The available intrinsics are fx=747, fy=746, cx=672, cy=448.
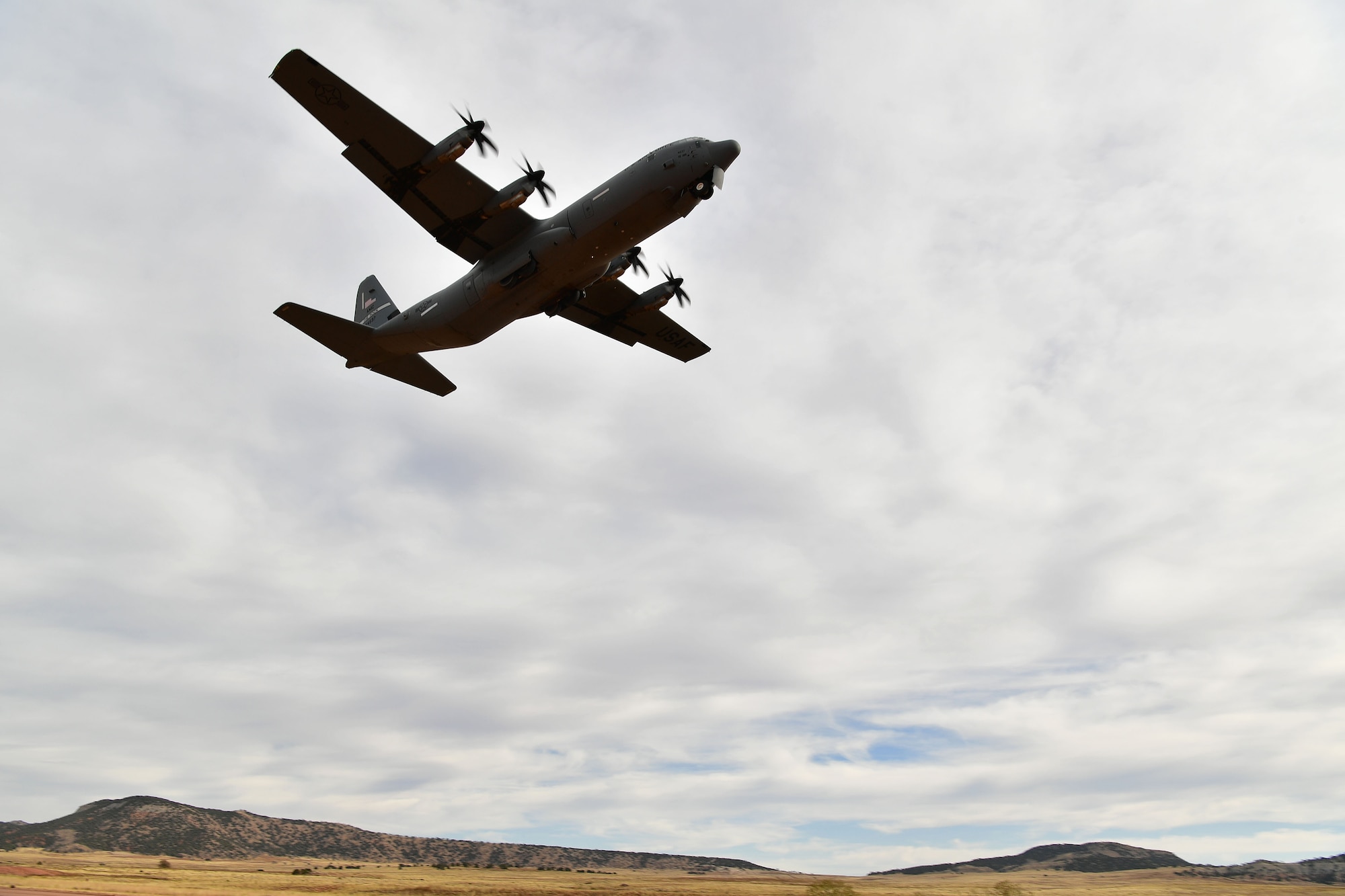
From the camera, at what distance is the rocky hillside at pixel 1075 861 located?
450 ft

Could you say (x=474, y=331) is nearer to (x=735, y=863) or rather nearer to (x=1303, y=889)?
(x=1303, y=889)

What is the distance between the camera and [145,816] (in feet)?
386

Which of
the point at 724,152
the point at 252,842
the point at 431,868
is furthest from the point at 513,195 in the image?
the point at 252,842

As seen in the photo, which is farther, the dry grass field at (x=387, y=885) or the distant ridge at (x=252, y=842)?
the distant ridge at (x=252, y=842)

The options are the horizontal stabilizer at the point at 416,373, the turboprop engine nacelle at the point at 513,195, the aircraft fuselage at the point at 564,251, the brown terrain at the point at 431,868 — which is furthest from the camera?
the brown terrain at the point at 431,868

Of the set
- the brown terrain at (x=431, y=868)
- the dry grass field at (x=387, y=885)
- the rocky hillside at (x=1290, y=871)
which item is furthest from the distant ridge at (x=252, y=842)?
the rocky hillside at (x=1290, y=871)

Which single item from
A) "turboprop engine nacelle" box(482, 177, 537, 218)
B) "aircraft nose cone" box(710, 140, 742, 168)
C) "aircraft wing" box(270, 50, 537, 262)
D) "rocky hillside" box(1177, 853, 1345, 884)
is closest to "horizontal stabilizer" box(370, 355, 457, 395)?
"aircraft wing" box(270, 50, 537, 262)

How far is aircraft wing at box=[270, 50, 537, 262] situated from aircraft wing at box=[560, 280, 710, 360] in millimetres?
5451

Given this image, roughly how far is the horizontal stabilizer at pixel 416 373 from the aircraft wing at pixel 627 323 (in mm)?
7633

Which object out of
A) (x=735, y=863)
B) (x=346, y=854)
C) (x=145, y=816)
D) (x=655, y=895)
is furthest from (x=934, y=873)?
(x=145, y=816)

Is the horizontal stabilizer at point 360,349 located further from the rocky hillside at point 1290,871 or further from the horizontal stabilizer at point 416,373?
the rocky hillside at point 1290,871

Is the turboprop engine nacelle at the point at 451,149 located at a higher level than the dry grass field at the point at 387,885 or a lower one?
higher

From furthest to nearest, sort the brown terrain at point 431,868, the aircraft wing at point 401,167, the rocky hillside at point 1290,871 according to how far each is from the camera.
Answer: the rocky hillside at point 1290,871, the brown terrain at point 431,868, the aircraft wing at point 401,167

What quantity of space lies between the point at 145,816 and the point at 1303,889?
511ft
